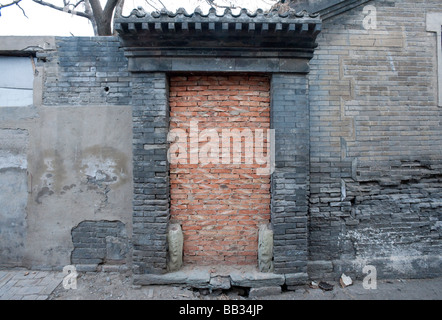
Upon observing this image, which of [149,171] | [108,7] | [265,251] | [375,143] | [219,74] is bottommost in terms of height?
[265,251]

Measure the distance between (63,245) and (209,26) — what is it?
12.6 ft

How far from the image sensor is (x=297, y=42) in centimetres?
339

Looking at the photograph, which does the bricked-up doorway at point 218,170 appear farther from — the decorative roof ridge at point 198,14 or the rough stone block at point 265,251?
the decorative roof ridge at point 198,14

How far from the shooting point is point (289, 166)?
3.47 metres

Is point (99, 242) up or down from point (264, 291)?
up

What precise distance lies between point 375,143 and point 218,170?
96.5 inches

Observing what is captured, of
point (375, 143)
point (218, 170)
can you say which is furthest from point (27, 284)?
point (375, 143)

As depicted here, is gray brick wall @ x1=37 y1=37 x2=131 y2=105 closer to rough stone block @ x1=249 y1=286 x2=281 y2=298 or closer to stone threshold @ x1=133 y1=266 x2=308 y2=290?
stone threshold @ x1=133 y1=266 x2=308 y2=290

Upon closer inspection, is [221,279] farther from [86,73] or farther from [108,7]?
[108,7]

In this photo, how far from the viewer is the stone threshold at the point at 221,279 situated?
11.2ft

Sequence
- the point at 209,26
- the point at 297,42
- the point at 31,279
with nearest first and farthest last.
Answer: the point at 209,26, the point at 297,42, the point at 31,279

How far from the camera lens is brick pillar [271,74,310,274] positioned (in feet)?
11.4

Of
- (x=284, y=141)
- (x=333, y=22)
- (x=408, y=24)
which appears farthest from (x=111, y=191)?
(x=408, y=24)

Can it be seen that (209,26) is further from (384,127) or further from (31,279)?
(31,279)
